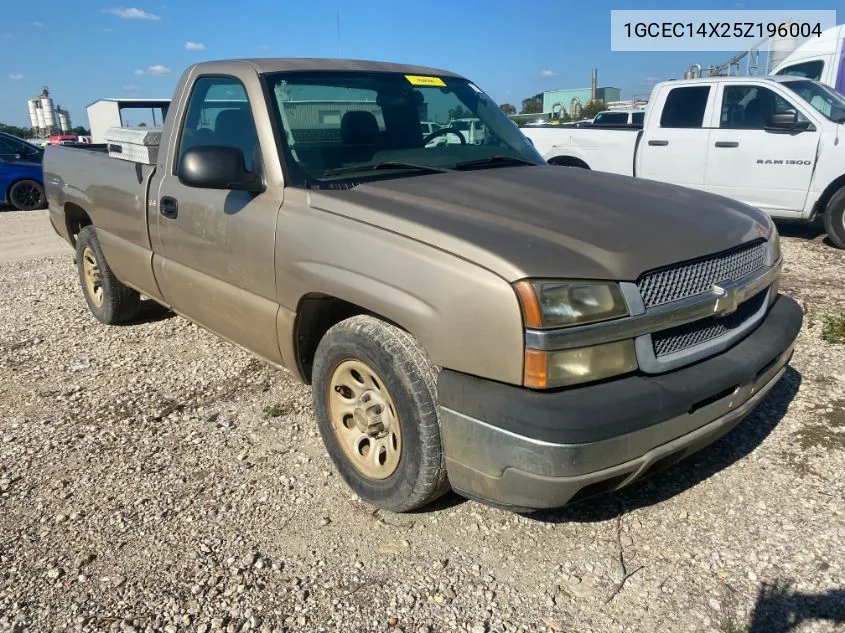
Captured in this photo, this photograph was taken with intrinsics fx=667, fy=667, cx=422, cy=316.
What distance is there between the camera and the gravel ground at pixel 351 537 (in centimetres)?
230

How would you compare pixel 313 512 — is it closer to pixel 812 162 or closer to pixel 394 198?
pixel 394 198

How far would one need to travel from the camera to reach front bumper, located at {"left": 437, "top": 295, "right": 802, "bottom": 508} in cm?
211

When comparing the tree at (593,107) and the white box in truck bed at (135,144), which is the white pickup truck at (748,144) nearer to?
the white box in truck bed at (135,144)

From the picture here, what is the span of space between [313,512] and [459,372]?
107cm

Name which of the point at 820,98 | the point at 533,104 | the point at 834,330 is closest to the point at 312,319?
the point at 834,330

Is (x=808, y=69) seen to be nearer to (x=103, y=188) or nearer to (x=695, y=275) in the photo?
(x=695, y=275)

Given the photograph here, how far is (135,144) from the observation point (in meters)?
4.57

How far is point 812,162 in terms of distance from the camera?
7371 mm

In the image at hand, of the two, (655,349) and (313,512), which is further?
(313,512)

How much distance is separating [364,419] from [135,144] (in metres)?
2.96

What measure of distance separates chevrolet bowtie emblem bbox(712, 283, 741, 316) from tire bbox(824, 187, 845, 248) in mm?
5888

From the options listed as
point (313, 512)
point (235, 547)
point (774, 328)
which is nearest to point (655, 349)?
point (774, 328)

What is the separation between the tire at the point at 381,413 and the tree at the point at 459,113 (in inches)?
65.7

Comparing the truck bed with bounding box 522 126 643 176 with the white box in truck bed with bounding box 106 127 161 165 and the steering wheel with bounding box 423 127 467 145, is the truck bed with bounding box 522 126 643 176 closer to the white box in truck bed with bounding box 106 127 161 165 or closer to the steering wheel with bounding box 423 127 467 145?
the steering wheel with bounding box 423 127 467 145
